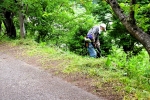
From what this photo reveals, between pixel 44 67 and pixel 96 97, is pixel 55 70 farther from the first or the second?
pixel 96 97

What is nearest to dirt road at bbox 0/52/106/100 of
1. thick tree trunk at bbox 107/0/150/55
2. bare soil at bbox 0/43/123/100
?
bare soil at bbox 0/43/123/100

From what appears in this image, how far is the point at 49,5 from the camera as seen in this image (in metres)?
17.8

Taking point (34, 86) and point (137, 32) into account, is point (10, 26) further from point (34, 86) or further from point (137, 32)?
point (137, 32)

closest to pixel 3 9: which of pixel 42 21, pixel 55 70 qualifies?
pixel 42 21

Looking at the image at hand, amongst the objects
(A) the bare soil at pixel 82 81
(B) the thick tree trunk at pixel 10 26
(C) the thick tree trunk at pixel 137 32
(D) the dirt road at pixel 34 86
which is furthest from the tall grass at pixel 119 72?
(B) the thick tree trunk at pixel 10 26

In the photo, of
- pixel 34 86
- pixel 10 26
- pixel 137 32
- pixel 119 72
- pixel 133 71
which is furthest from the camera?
pixel 10 26

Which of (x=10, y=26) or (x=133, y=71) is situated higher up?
(x=133, y=71)

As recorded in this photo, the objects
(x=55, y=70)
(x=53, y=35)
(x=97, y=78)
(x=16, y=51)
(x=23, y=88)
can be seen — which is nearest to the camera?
(x=23, y=88)

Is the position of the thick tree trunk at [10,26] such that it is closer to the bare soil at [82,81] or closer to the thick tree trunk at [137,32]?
the bare soil at [82,81]

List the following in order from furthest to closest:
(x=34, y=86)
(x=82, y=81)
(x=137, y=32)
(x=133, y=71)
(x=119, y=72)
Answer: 1. (x=119, y=72)
2. (x=133, y=71)
3. (x=82, y=81)
4. (x=34, y=86)
5. (x=137, y=32)

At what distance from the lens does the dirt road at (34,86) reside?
6047 millimetres

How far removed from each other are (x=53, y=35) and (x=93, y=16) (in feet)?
9.92

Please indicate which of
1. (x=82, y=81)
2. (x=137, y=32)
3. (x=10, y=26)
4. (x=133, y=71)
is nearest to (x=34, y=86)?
(x=82, y=81)

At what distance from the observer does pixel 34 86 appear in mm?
6867
